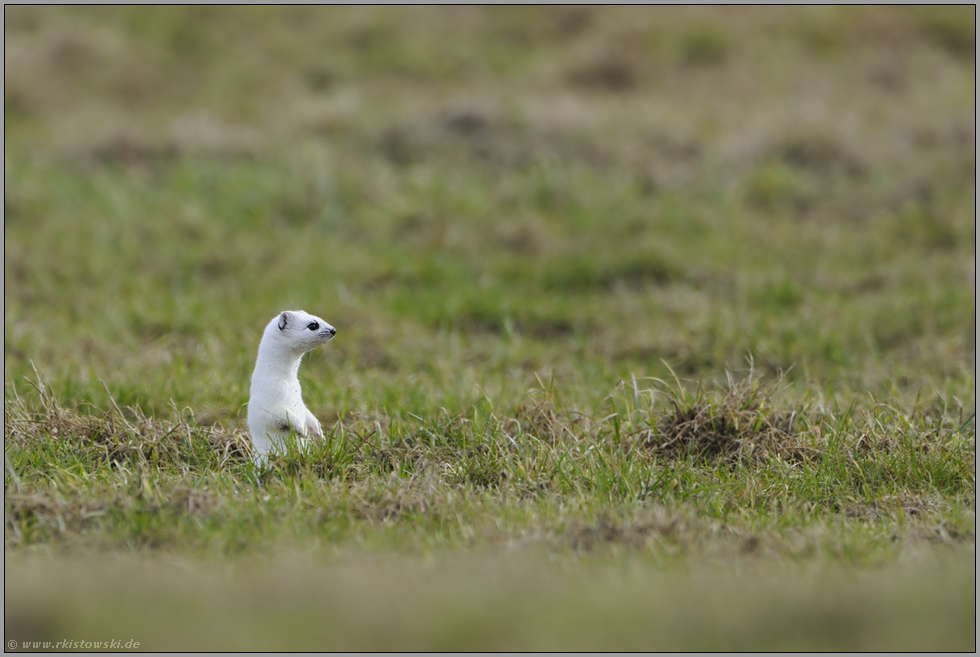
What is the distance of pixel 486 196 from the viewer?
10.5 m

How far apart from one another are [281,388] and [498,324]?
366cm

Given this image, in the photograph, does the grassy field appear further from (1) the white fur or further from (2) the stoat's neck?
(2) the stoat's neck

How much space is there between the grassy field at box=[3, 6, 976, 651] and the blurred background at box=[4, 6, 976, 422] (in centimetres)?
5

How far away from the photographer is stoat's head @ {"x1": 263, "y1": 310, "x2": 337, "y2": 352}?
4.24 metres

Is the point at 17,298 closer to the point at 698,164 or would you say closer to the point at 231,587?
the point at 231,587

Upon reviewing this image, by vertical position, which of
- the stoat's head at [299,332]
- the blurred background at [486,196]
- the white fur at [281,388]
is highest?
the blurred background at [486,196]

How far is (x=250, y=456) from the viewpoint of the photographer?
4.21 meters

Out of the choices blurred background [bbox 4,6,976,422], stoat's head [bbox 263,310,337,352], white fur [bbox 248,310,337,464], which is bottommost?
white fur [bbox 248,310,337,464]

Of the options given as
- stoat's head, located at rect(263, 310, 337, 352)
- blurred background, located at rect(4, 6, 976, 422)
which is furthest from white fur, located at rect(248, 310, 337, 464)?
blurred background, located at rect(4, 6, 976, 422)

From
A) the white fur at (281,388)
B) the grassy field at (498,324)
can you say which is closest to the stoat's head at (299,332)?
the white fur at (281,388)

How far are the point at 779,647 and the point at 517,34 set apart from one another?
1396 cm

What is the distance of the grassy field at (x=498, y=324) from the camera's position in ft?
10.2

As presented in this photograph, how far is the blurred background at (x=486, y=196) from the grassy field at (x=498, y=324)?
51mm

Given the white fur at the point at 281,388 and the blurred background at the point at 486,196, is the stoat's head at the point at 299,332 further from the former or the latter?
the blurred background at the point at 486,196
